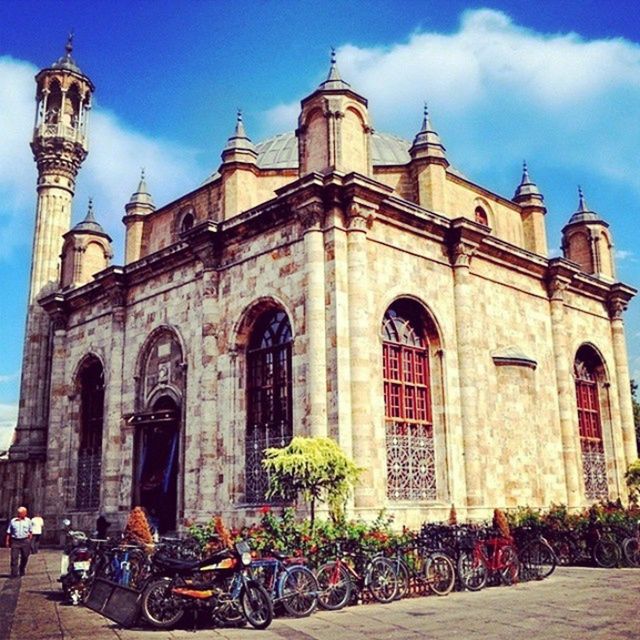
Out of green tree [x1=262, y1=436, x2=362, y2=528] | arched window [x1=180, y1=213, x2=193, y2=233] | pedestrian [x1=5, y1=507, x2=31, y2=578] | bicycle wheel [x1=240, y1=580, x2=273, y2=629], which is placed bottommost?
bicycle wheel [x1=240, y1=580, x2=273, y2=629]

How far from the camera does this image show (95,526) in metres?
22.2

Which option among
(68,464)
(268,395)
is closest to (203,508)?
(268,395)

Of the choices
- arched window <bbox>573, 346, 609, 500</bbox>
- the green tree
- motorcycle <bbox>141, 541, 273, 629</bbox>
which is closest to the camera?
motorcycle <bbox>141, 541, 273, 629</bbox>

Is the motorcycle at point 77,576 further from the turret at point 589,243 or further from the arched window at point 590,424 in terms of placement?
the turret at point 589,243

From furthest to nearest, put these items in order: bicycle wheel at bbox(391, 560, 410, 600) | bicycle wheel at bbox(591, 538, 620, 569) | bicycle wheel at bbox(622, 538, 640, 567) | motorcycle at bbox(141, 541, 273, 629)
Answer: bicycle wheel at bbox(591, 538, 620, 569) < bicycle wheel at bbox(622, 538, 640, 567) < bicycle wheel at bbox(391, 560, 410, 600) < motorcycle at bbox(141, 541, 273, 629)

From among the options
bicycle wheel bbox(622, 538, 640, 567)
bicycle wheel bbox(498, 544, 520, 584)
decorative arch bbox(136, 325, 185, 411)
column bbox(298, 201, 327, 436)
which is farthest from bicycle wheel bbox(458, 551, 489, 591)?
Answer: decorative arch bbox(136, 325, 185, 411)

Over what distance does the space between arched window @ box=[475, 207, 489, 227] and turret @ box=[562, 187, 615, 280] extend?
483 cm

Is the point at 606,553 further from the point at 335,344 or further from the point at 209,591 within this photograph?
the point at 209,591

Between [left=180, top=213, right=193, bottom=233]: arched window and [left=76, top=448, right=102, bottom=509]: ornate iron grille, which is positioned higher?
[left=180, top=213, right=193, bottom=233]: arched window

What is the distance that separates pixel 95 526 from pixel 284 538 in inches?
482

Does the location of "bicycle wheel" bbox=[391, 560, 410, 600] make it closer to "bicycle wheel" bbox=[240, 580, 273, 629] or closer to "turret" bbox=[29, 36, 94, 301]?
"bicycle wheel" bbox=[240, 580, 273, 629]

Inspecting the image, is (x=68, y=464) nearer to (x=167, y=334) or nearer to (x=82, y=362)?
(x=82, y=362)

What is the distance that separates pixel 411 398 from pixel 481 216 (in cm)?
815

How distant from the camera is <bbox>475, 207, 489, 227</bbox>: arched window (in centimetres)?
2317
